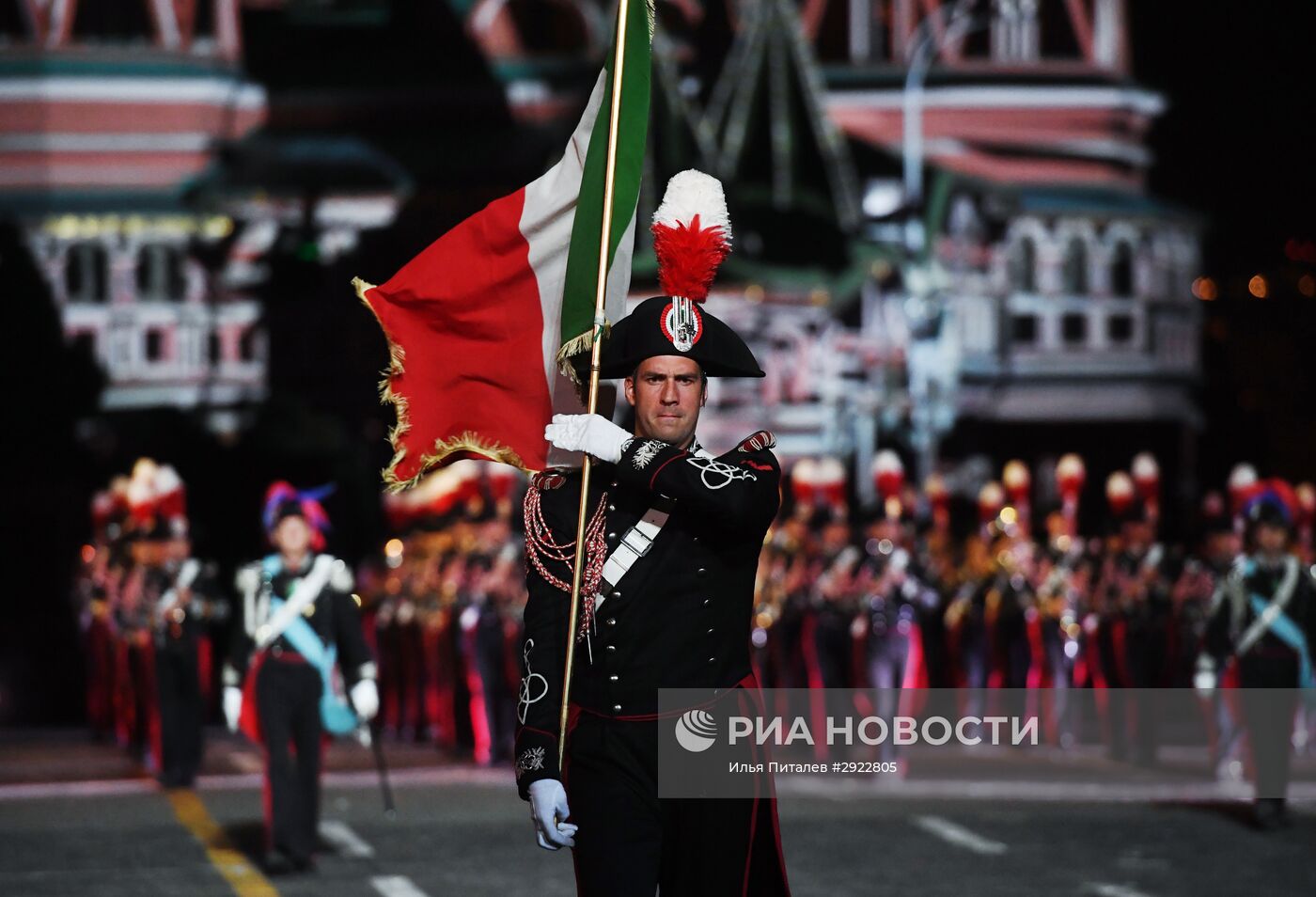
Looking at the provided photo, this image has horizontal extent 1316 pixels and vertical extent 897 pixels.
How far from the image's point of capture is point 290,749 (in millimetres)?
11836

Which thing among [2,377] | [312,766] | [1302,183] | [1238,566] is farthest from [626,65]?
[1302,183]

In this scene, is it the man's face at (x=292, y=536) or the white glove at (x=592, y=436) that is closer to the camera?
the white glove at (x=592, y=436)

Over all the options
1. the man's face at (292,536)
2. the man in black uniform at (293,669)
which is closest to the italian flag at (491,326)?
the man in black uniform at (293,669)

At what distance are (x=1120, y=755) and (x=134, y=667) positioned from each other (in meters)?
7.60

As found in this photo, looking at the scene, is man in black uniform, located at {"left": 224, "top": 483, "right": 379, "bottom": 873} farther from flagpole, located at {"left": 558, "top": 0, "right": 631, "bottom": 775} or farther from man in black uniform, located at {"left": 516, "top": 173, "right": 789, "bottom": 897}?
man in black uniform, located at {"left": 516, "top": 173, "right": 789, "bottom": 897}

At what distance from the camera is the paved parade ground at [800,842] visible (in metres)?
10.8

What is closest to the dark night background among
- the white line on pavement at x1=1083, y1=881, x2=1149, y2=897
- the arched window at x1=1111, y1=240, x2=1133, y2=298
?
the arched window at x1=1111, y1=240, x2=1133, y2=298

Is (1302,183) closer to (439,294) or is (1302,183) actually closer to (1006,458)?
(1006,458)

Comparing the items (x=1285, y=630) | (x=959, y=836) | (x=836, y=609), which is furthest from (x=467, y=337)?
(x=836, y=609)

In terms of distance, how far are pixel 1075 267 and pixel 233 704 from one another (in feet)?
80.7

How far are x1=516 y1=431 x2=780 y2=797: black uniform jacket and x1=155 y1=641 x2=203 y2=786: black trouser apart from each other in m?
11.2

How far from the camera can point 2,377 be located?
104 ft

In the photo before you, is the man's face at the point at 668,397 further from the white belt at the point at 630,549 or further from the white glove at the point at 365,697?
the white glove at the point at 365,697

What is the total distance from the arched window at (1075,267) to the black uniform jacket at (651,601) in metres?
29.6
